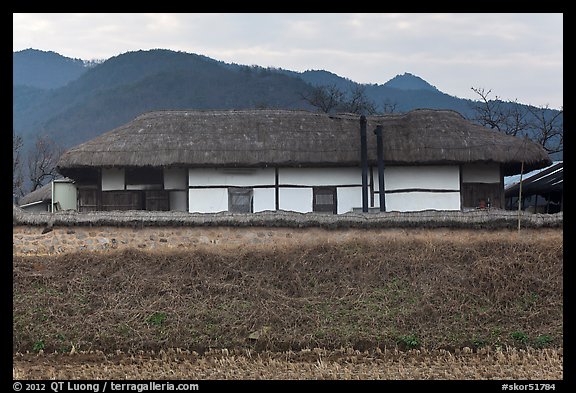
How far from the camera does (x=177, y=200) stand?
1928cm

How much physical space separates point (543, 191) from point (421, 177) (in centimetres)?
438

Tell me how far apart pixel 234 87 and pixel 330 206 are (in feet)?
148

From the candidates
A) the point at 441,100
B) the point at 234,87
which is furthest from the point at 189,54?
the point at 441,100

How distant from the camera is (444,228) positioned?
14555 millimetres

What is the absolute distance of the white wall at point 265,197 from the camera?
18834mm

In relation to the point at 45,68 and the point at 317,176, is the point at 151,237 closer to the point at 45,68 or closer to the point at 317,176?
the point at 317,176

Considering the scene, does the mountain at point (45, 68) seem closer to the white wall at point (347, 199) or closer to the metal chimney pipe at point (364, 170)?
the white wall at point (347, 199)

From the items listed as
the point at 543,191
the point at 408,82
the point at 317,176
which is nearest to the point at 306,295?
the point at 317,176

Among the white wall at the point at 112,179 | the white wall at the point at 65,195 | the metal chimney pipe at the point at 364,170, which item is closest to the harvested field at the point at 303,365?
the metal chimney pipe at the point at 364,170

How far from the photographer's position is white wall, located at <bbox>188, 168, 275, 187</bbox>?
18750mm

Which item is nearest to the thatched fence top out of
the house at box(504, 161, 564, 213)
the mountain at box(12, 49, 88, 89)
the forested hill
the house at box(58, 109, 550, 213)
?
the house at box(58, 109, 550, 213)

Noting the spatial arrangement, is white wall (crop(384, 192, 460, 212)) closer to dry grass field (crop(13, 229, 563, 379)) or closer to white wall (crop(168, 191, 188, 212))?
dry grass field (crop(13, 229, 563, 379))

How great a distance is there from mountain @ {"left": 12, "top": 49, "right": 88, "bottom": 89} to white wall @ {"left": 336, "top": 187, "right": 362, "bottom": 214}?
8188 centimetres

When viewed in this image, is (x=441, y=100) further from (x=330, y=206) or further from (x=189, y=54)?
(x=330, y=206)
